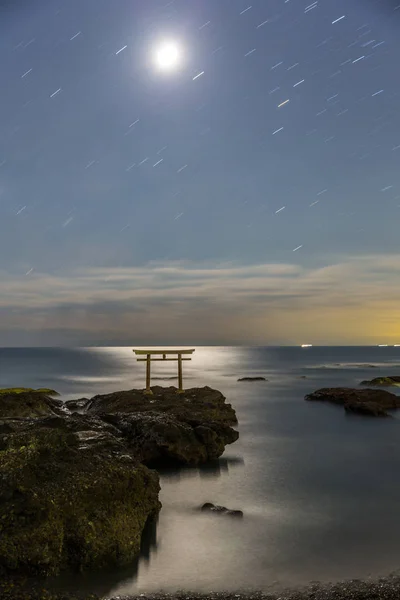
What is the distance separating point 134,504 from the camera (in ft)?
34.6

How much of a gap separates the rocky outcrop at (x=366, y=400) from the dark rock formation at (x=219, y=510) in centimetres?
2401

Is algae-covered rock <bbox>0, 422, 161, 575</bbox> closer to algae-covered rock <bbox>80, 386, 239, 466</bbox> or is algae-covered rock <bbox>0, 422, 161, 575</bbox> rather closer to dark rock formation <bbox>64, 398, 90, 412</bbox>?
algae-covered rock <bbox>80, 386, 239, 466</bbox>

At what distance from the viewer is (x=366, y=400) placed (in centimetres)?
3822

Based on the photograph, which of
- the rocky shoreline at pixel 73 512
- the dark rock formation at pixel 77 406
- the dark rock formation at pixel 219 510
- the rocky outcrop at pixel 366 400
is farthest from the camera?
the rocky outcrop at pixel 366 400

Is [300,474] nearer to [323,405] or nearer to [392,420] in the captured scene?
[392,420]

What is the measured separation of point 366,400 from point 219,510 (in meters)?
28.1

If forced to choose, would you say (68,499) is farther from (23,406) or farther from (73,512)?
(23,406)

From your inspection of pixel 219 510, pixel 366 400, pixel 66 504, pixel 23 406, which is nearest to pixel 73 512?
pixel 66 504

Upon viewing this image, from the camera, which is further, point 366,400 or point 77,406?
point 366,400

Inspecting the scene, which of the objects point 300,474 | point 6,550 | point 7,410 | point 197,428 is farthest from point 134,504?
point 7,410

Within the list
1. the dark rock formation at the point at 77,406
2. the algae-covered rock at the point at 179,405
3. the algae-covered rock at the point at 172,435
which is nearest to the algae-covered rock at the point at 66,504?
the algae-covered rock at the point at 172,435

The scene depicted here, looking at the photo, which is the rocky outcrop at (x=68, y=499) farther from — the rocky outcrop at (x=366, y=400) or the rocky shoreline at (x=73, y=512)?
the rocky outcrop at (x=366, y=400)

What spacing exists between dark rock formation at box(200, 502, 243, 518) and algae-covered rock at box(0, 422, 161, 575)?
2754 millimetres

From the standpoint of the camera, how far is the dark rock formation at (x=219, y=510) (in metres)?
13.3
